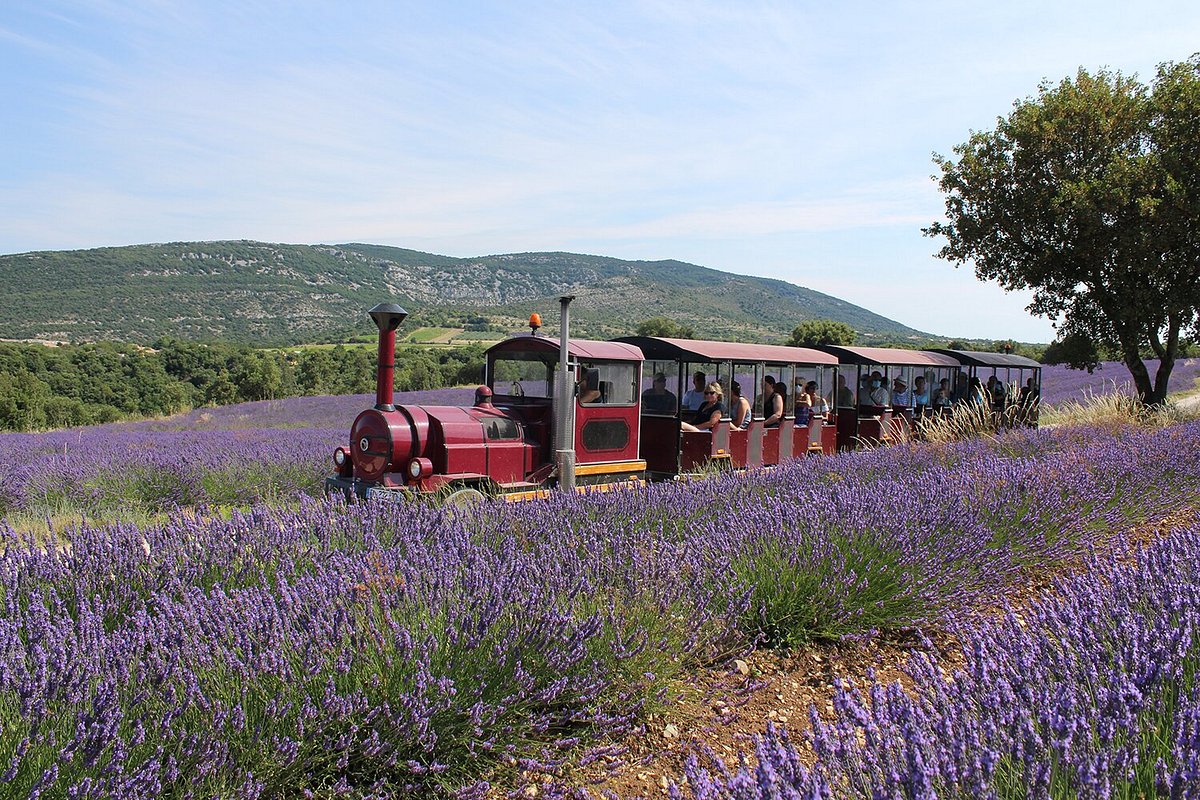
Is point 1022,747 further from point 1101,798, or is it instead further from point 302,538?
point 302,538

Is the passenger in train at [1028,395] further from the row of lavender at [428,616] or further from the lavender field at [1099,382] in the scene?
the row of lavender at [428,616]

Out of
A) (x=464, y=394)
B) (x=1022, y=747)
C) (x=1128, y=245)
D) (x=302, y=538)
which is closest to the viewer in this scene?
(x=1022, y=747)

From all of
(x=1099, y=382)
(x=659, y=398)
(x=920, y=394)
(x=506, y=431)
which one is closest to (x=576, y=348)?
(x=506, y=431)

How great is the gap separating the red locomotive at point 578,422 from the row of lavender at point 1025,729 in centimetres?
395

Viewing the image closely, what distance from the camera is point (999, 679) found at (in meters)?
2.26

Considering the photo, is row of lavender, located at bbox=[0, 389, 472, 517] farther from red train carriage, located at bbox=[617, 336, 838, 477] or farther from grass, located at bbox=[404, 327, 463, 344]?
grass, located at bbox=[404, 327, 463, 344]

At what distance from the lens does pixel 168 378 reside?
150 ft

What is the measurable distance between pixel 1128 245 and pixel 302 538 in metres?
13.2

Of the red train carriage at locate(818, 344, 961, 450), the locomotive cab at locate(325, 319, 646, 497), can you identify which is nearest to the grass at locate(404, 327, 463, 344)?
the red train carriage at locate(818, 344, 961, 450)

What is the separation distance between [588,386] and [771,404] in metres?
3.44

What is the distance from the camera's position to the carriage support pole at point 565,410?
754 centimetres

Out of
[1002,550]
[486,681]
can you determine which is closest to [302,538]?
[486,681]

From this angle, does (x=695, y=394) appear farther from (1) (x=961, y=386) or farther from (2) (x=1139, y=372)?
(2) (x=1139, y=372)

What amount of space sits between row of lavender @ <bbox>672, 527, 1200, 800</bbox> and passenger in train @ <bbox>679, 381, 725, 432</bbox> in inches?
277
